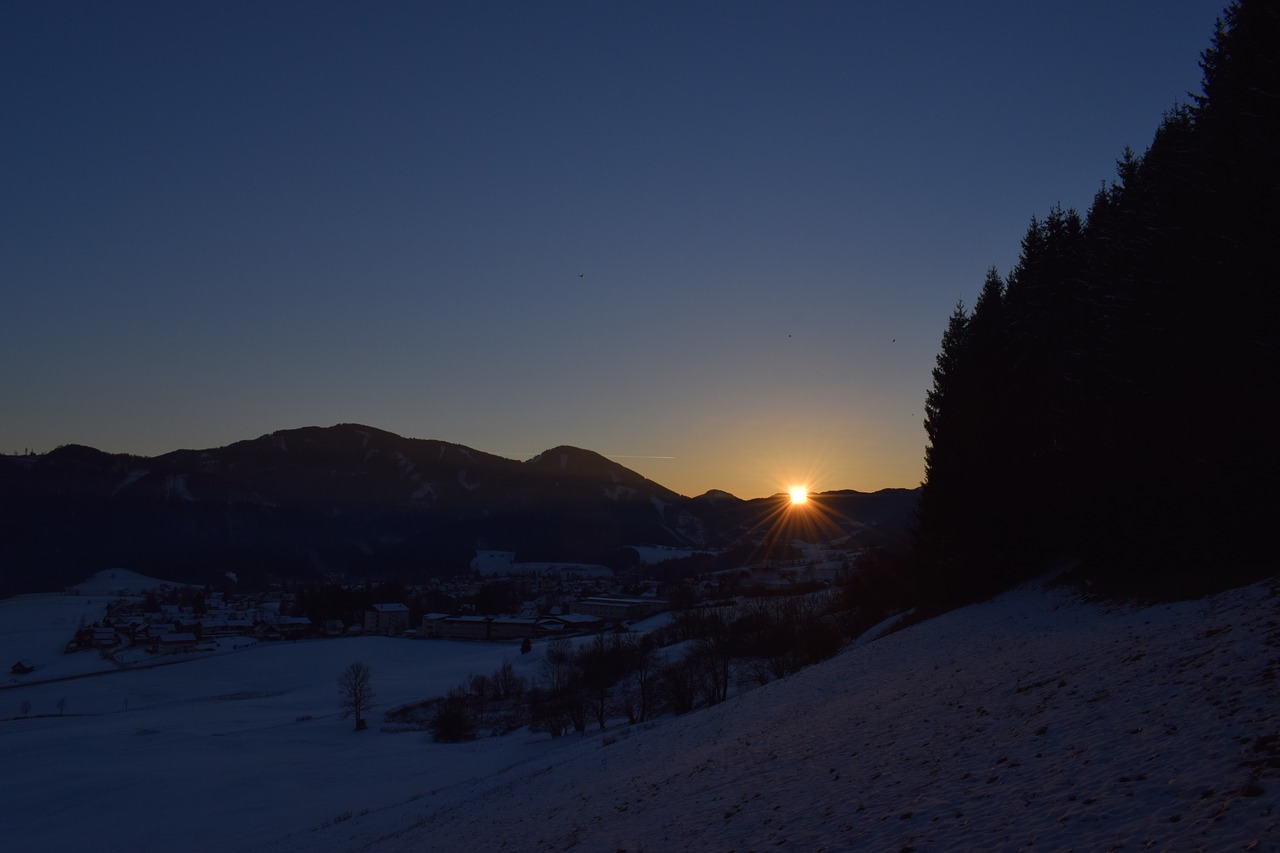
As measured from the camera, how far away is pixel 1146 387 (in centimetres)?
2292

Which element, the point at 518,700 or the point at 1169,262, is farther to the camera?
the point at 518,700

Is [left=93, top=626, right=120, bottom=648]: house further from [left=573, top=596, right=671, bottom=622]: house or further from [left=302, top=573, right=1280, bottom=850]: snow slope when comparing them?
[left=302, top=573, right=1280, bottom=850]: snow slope

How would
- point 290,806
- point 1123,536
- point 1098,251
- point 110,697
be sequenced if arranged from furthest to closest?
point 110,697, point 290,806, point 1098,251, point 1123,536

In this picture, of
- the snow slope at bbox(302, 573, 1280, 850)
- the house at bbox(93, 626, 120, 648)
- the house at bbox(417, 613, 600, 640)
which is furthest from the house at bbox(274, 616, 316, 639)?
the snow slope at bbox(302, 573, 1280, 850)

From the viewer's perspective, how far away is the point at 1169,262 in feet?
72.1

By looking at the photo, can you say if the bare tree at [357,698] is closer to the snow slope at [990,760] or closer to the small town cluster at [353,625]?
the snow slope at [990,760]

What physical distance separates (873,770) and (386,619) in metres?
155

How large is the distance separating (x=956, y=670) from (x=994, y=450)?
1627 cm

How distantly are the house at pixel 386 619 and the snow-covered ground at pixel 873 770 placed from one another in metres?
101

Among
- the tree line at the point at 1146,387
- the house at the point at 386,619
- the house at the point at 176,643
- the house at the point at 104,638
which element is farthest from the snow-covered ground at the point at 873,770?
the house at the point at 386,619

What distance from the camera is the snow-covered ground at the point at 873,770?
9.38 metres

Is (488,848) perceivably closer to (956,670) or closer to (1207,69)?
(956,670)

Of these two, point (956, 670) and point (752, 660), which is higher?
point (956, 670)

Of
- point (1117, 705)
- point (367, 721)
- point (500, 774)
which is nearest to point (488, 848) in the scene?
point (1117, 705)
